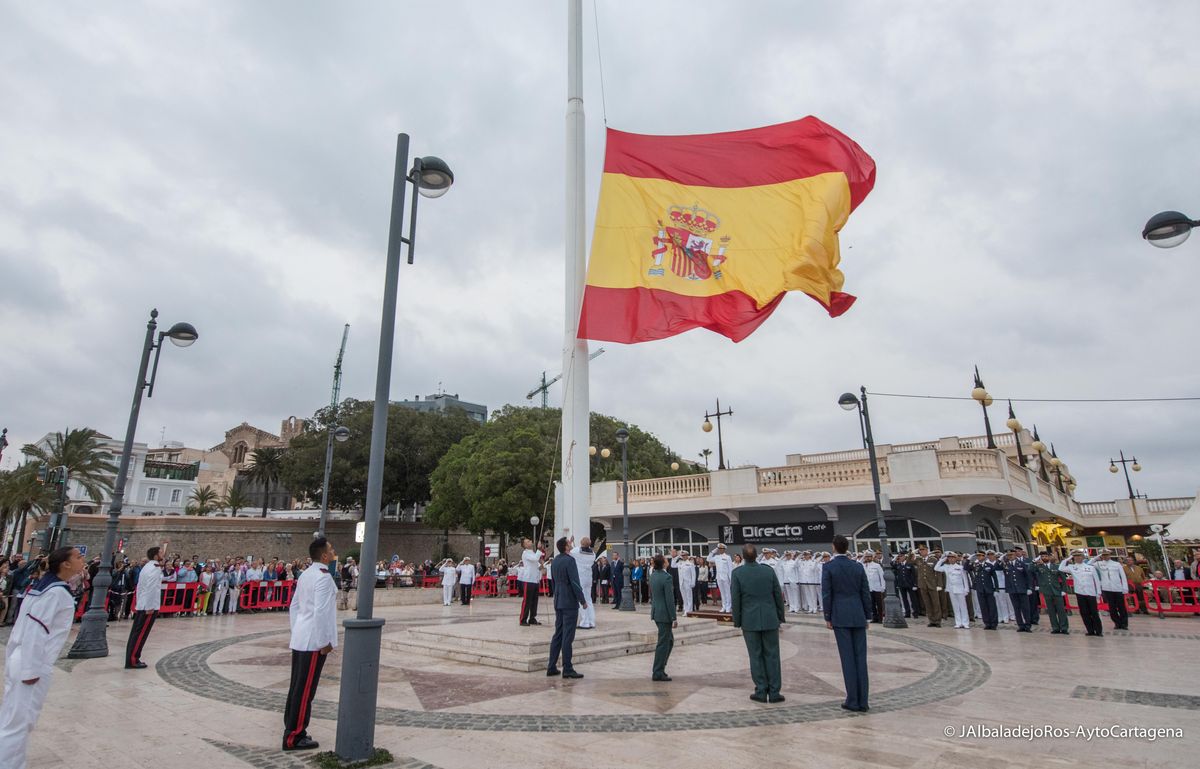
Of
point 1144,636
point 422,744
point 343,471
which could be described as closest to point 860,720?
point 422,744

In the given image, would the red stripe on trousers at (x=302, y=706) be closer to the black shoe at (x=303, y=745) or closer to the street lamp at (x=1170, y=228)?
the black shoe at (x=303, y=745)

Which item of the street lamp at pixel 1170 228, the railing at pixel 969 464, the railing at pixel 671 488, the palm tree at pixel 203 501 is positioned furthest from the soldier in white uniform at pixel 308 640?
the palm tree at pixel 203 501

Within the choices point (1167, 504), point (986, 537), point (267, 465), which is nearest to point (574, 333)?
point (986, 537)

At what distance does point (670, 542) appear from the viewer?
3322cm

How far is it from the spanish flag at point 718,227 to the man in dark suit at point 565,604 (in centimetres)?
434

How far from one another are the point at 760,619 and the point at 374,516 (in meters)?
4.94

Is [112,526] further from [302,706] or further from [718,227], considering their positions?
[718,227]

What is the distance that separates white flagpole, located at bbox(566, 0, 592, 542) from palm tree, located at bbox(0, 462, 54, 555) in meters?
42.6

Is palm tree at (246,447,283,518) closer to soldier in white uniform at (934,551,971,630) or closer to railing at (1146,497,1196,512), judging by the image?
soldier in white uniform at (934,551,971,630)

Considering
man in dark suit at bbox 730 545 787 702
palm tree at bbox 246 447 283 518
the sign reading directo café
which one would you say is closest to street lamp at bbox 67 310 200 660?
man in dark suit at bbox 730 545 787 702

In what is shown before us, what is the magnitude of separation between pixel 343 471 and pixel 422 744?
150 ft

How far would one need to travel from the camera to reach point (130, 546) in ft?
133

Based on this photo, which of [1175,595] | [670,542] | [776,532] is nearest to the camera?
[1175,595]

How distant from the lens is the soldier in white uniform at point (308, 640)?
19.3 ft
